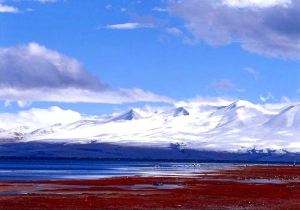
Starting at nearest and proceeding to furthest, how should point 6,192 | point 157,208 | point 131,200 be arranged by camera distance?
1. point 157,208
2. point 131,200
3. point 6,192

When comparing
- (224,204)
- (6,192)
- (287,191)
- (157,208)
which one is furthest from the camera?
(287,191)

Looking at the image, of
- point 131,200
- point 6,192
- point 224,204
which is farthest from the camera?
point 6,192

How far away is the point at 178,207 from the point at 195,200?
8.28m

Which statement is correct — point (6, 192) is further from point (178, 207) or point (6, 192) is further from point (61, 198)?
point (178, 207)

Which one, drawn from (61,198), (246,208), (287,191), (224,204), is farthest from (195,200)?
(287,191)

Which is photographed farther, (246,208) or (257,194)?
(257,194)

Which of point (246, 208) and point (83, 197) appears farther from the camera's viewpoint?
point (83, 197)

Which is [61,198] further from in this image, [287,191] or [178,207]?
[287,191]

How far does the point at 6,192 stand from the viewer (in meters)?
77.9

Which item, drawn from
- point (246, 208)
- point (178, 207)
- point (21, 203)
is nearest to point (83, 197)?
point (21, 203)

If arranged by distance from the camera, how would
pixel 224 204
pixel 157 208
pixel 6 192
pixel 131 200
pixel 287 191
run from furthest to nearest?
pixel 287 191
pixel 6 192
pixel 131 200
pixel 224 204
pixel 157 208

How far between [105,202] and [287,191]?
2911cm

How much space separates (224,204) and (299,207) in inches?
282

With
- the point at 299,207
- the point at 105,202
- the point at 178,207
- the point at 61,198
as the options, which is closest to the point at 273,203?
the point at 299,207
